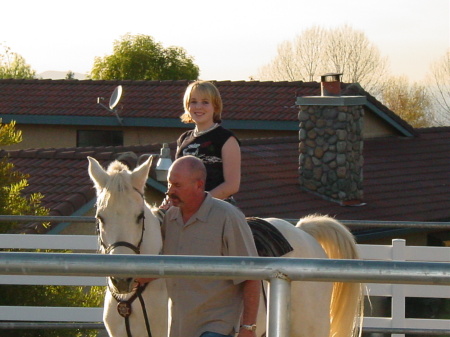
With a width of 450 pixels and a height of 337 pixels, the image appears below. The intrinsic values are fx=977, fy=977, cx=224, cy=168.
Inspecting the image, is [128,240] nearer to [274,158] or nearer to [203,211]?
[203,211]

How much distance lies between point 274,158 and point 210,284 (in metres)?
16.3

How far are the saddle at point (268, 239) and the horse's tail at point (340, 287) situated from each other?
0.86 m

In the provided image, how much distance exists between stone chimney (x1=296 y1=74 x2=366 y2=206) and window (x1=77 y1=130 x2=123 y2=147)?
9.15 metres

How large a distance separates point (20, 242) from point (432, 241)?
13712 mm

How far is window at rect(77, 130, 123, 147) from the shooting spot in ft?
90.0

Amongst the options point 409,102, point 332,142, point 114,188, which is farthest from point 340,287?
point 409,102

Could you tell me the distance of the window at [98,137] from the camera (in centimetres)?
2742

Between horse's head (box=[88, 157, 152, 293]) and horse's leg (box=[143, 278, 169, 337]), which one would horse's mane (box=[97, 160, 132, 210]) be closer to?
horse's head (box=[88, 157, 152, 293])

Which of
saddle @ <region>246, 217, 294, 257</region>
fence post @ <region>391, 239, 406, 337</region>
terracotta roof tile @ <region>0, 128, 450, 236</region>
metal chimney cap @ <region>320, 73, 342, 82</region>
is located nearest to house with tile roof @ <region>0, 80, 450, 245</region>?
terracotta roof tile @ <region>0, 128, 450, 236</region>

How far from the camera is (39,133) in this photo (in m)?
27.6

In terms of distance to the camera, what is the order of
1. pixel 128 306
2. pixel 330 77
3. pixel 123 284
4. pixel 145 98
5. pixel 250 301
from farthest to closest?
pixel 145 98, pixel 330 77, pixel 128 306, pixel 123 284, pixel 250 301

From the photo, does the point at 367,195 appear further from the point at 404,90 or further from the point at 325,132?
the point at 404,90

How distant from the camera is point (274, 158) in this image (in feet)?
67.6

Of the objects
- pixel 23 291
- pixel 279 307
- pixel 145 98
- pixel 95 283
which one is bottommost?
pixel 23 291
